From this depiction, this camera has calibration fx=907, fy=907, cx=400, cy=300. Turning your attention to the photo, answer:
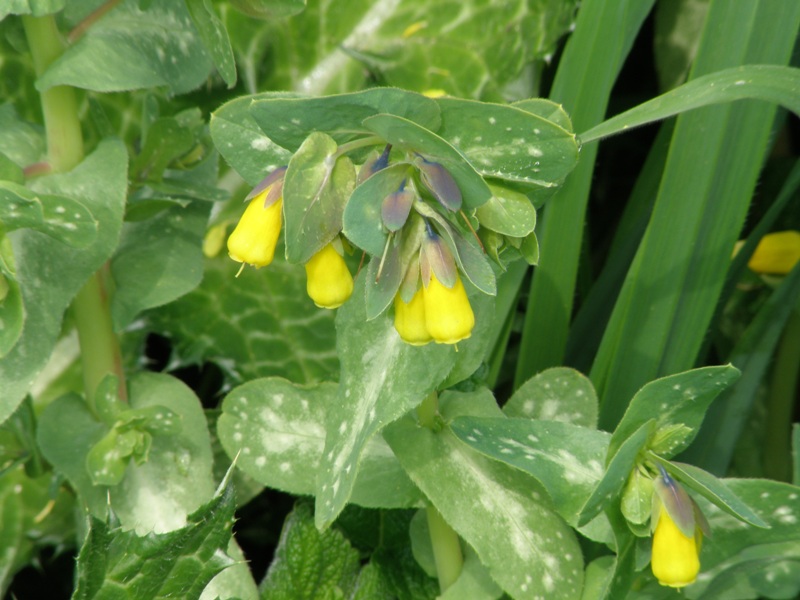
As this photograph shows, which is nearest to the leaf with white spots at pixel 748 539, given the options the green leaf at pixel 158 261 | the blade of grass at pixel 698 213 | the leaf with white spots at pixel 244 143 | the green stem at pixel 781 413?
the blade of grass at pixel 698 213

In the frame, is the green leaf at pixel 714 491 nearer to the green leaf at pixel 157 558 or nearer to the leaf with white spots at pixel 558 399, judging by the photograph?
the leaf with white spots at pixel 558 399

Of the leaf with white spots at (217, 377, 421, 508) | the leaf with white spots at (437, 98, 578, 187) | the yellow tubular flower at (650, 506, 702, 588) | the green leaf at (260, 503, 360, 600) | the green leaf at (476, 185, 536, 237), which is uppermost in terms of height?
the leaf with white spots at (437, 98, 578, 187)

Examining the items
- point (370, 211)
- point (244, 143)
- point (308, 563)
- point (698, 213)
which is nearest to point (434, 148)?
point (370, 211)

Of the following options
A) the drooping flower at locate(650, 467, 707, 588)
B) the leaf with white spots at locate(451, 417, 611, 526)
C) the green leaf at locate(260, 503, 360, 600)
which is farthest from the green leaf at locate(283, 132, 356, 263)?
the green leaf at locate(260, 503, 360, 600)

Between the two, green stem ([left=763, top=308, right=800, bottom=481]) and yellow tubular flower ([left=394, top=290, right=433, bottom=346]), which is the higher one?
yellow tubular flower ([left=394, top=290, right=433, bottom=346])

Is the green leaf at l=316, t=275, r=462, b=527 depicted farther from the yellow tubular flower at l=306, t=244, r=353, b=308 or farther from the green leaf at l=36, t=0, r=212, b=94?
the green leaf at l=36, t=0, r=212, b=94

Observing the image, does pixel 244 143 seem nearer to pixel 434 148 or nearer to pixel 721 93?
pixel 434 148
